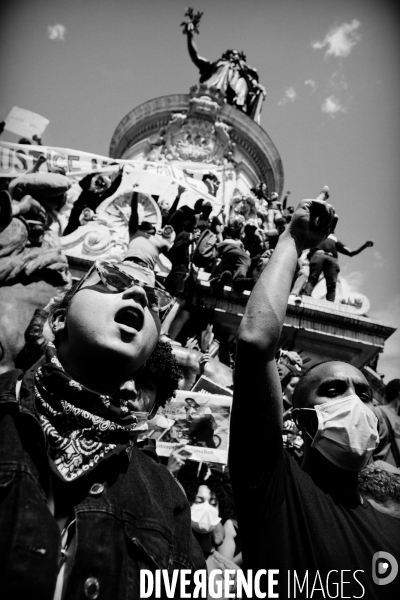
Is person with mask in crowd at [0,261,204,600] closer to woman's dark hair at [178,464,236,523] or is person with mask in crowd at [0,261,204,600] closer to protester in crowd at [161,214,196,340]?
woman's dark hair at [178,464,236,523]

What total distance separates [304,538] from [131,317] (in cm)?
108

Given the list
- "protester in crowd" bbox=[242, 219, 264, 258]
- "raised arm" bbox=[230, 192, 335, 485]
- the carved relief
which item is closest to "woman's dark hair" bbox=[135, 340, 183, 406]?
"raised arm" bbox=[230, 192, 335, 485]

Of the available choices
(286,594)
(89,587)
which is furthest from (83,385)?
(286,594)

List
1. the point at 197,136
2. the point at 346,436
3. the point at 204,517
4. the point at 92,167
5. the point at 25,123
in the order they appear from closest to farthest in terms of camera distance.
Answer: the point at 346,436 → the point at 204,517 → the point at 25,123 → the point at 92,167 → the point at 197,136

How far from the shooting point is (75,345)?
182 centimetres

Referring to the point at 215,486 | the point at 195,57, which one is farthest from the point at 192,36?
the point at 215,486

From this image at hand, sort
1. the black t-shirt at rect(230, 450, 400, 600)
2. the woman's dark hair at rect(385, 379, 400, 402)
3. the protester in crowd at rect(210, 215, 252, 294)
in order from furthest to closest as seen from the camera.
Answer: the protester in crowd at rect(210, 215, 252, 294)
the woman's dark hair at rect(385, 379, 400, 402)
the black t-shirt at rect(230, 450, 400, 600)

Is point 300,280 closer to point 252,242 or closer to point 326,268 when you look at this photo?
point 326,268

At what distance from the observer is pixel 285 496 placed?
6.12 feet

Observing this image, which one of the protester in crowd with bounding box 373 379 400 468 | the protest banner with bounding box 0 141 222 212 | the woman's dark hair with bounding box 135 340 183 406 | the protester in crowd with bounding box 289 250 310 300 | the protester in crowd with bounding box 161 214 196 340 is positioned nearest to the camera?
the woman's dark hair with bounding box 135 340 183 406

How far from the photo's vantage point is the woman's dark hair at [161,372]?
9.63 ft

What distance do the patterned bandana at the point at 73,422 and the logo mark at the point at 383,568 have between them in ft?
3.51

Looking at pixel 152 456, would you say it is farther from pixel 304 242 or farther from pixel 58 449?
pixel 304 242

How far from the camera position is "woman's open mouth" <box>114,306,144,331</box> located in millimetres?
1906
